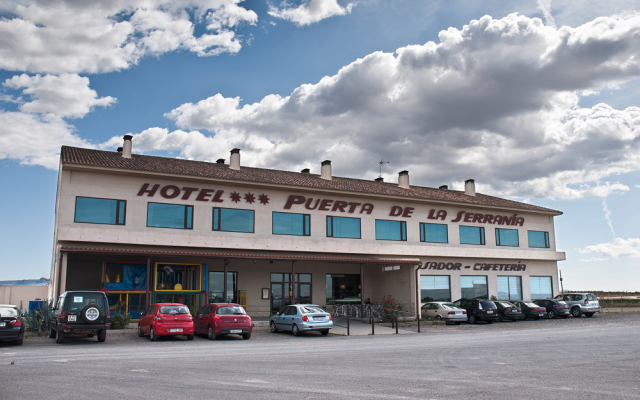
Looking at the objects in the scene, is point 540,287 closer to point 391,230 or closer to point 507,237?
point 507,237

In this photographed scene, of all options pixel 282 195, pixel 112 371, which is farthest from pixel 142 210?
pixel 112 371

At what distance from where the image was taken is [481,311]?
28.0 m

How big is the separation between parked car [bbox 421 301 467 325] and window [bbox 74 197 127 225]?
55.7ft

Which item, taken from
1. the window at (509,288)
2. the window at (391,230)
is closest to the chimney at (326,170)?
the window at (391,230)

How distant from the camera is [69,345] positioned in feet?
52.4

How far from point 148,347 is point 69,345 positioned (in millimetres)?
2614

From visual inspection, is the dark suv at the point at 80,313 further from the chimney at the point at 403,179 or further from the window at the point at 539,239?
the window at the point at 539,239

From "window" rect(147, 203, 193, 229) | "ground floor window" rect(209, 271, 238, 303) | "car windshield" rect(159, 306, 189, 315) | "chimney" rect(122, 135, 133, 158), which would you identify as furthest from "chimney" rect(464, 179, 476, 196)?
"car windshield" rect(159, 306, 189, 315)

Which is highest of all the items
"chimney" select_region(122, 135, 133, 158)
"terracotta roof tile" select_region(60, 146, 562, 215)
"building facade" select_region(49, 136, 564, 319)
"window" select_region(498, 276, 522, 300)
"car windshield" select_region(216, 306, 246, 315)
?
"chimney" select_region(122, 135, 133, 158)

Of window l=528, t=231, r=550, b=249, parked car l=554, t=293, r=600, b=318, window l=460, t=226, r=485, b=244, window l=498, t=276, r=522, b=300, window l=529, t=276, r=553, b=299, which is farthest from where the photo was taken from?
window l=528, t=231, r=550, b=249

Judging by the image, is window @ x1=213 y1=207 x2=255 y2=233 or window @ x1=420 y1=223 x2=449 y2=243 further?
window @ x1=420 y1=223 x2=449 y2=243

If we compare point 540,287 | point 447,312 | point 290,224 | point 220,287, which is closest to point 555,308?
point 540,287

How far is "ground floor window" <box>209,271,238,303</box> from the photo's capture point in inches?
1081

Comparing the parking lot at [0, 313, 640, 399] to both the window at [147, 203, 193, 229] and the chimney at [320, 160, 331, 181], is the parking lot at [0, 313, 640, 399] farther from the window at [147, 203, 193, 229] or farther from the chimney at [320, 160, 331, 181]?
the chimney at [320, 160, 331, 181]
